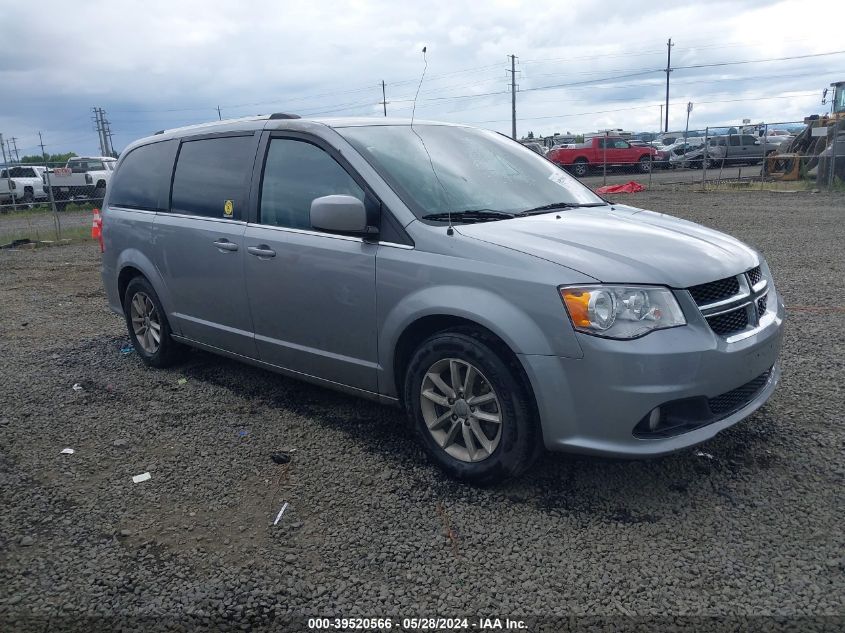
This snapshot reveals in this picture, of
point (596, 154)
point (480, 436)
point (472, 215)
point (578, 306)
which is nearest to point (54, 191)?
point (596, 154)

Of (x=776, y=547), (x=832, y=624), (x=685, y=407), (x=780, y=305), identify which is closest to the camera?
(x=832, y=624)

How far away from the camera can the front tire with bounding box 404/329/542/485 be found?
10.6 feet

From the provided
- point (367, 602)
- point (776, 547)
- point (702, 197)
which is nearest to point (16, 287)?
point (367, 602)

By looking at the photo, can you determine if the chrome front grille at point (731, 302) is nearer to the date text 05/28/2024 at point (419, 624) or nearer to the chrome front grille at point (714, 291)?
the chrome front grille at point (714, 291)

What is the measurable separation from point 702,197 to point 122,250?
17520 mm

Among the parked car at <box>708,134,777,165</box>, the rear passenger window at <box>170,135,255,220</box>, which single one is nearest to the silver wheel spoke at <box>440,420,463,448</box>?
the rear passenger window at <box>170,135,255,220</box>

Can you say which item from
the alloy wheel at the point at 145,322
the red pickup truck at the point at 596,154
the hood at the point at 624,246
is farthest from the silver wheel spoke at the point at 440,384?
the red pickup truck at the point at 596,154

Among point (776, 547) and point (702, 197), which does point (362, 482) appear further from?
point (702, 197)

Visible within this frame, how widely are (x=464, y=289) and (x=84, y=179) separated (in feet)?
88.5

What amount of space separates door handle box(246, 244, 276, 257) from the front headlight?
75.7 inches

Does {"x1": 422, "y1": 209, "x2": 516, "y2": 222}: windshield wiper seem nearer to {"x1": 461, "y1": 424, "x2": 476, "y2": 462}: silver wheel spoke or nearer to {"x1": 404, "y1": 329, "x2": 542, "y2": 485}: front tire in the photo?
{"x1": 404, "y1": 329, "x2": 542, "y2": 485}: front tire

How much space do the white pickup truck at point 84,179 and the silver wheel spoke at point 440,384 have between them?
2529 cm

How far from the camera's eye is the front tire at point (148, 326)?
18.0 feet

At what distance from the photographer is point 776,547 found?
9.44ft
